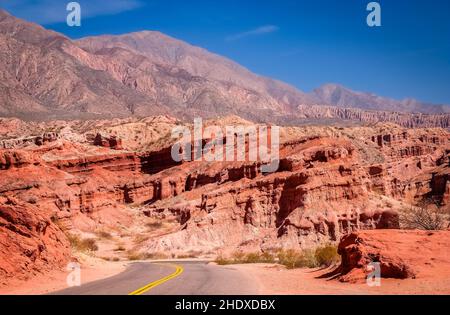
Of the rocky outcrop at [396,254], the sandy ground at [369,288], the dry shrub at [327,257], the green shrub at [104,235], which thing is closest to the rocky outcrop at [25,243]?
the sandy ground at [369,288]

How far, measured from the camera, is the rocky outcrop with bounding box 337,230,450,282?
14.8 m

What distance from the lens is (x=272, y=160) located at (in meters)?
57.5

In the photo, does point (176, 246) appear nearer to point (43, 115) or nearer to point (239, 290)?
point (239, 290)

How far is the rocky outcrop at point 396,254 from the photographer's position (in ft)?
48.4

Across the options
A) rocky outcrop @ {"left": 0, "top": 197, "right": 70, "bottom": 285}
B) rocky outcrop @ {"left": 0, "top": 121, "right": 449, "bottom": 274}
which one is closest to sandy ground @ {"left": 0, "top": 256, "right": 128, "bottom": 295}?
rocky outcrop @ {"left": 0, "top": 197, "right": 70, "bottom": 285}

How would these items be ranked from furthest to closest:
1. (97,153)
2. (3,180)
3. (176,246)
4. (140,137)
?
(140,137) → (97,153) → (3,180) → (176,246)

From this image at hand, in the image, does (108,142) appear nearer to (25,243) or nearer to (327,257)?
(327,257)

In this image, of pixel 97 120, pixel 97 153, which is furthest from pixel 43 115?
pixel 97 153

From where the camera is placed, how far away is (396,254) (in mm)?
15312

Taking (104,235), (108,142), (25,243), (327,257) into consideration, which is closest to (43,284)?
(25,243)

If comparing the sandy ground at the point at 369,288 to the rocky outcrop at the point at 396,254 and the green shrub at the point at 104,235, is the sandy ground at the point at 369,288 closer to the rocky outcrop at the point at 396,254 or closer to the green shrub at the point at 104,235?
the rocky outcrop at the point at 396,254

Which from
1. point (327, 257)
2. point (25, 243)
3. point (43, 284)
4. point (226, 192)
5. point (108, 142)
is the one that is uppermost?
point (108, 142)

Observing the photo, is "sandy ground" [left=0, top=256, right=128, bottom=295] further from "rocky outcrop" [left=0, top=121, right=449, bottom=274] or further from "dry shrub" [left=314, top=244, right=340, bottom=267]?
"dry shrub" [left=314, top=244, right=340, bottom=267]
